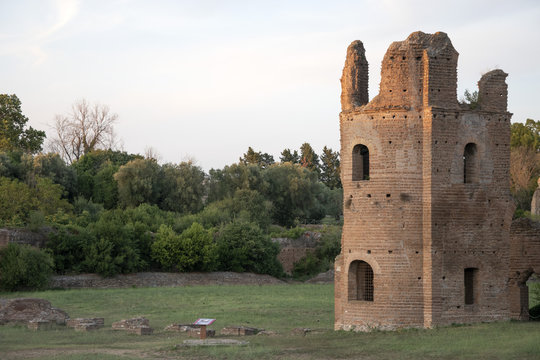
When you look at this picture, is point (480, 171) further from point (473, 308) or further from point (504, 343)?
point (504, 343)

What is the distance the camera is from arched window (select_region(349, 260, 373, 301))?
25.3 m

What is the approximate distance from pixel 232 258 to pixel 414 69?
2914 cm

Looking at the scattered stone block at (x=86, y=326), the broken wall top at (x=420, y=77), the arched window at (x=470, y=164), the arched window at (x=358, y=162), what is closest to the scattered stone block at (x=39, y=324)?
the scattered stone block at (x=86, y=326)

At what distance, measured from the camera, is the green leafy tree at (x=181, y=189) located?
64.9m

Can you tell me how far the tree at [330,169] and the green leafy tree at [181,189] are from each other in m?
27.9

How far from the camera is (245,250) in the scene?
51.8 metres

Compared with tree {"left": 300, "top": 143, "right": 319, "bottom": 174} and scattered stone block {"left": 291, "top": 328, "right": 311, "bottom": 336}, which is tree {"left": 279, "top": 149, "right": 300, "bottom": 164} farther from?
scattered stone block {"left": 291, "top": 328, "right": 311, "bottom": 336}

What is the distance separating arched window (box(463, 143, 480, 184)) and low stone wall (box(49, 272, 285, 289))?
25243 mm

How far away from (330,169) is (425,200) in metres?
69.5

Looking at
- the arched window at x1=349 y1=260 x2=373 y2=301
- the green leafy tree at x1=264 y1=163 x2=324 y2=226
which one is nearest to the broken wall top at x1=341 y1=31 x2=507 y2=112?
the arched window at x1=349 y1=260 x2=373 y2=301

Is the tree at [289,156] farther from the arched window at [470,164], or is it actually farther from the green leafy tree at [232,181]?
the arched window at [470,164]

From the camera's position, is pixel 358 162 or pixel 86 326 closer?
pixel 358 162

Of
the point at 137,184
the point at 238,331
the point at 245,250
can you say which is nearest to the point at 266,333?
the point at 238,331

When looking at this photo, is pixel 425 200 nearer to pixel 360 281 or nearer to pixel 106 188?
pixel 360 281
